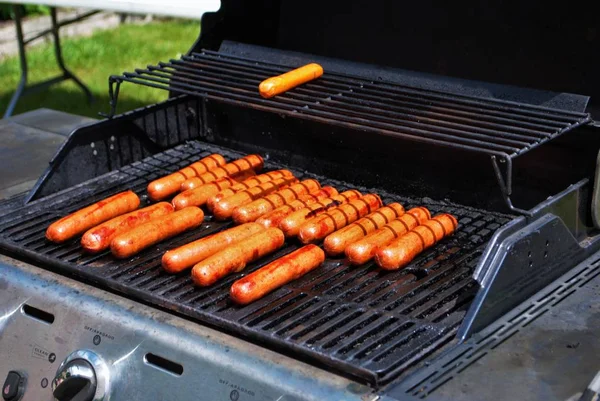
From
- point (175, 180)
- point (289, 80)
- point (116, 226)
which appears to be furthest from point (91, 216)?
point (289, 80)

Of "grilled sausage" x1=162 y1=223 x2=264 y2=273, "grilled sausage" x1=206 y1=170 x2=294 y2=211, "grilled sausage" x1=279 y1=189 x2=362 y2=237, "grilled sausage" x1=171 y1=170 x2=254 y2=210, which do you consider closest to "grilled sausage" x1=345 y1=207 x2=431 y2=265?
"grilled sausage" x1=279 y1=189 x2=362 y2=237

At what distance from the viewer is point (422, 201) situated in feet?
11.3

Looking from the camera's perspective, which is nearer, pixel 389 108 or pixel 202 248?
pixel 202 248

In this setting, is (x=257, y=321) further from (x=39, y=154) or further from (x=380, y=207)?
(x=39, y=154)

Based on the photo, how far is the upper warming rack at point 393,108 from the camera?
2822mm

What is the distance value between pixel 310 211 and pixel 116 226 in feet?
2.26

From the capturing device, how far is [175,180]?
11.5ft

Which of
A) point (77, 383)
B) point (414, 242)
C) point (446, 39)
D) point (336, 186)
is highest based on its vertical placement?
point (446, 39)

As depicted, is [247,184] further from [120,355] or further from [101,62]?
[101,62]

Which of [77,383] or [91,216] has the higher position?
[91,216]

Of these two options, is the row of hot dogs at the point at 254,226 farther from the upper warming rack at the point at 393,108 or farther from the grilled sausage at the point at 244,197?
the upper warming rack at the point at 393,108

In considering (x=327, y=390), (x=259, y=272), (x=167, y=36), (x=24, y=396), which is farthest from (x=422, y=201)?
(x=167, y=36)

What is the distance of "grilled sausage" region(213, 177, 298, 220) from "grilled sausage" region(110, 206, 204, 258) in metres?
0.08

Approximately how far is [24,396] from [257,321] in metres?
0.86
